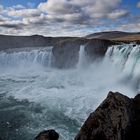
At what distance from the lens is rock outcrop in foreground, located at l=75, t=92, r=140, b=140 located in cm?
830

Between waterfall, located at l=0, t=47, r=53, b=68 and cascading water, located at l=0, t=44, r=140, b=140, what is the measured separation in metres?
8.08

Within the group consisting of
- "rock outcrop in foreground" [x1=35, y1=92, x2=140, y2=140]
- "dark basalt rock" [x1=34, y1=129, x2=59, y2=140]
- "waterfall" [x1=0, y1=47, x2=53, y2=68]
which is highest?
"rock outcrop in foreground" [x1=35, y1=92, x2=140, y2=140]

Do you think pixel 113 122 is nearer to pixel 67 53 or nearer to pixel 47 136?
pixel 47 136

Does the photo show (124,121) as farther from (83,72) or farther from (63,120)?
(83,72)

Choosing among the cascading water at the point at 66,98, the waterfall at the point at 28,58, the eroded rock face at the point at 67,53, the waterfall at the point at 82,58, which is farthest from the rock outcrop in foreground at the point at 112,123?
the waterfall at the point at 28,58

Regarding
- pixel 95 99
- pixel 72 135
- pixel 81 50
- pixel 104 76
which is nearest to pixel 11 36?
pixel 81 50

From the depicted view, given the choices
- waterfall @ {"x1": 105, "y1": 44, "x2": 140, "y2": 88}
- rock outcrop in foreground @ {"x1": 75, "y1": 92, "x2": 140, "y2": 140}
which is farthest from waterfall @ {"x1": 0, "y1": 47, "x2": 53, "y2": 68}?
rock outcrop in foreground @ {"x1": 75, "y1": 92, "x2": 140, "y2": 140}

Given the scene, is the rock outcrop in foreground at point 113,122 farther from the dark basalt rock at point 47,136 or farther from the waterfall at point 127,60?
the waterfall at point 127,60

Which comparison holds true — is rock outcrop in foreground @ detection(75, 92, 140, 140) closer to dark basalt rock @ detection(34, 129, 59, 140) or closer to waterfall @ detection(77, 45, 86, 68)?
dark basalt rock @ detection(34, 129, 59, 140)

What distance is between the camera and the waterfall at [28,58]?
41.3 metres

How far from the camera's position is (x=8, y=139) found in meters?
12.1

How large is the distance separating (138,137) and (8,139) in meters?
6.57

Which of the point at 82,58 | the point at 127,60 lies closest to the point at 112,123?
the point at 127,60

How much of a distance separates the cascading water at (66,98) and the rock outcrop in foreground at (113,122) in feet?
11.6
